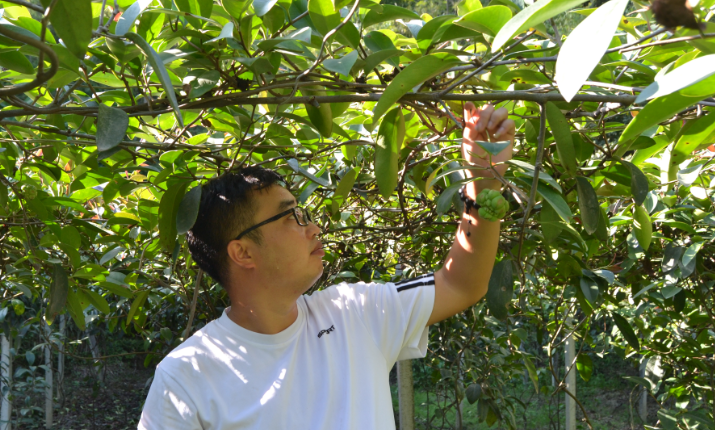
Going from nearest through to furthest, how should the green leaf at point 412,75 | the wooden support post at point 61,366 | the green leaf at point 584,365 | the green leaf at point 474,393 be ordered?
the green leaf at point 412,75 < the green leaf at point 584,365 < the green leaf at point 474,393 < the wooden support post at point 61,366

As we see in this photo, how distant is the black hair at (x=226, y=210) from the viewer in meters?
1.32

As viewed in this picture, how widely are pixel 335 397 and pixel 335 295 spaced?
0.27 m

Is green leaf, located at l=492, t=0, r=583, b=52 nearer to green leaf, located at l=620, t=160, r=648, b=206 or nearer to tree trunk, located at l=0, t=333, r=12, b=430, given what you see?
green leaf, located at l=620, t=160, r=648, b=206

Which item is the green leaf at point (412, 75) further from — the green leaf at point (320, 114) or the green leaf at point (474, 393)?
the green leaf at point (474, 393)

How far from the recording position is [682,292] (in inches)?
67.3

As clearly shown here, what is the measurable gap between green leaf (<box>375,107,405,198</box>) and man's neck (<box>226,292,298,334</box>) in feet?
1.22

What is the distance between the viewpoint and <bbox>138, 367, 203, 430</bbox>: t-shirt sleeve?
1.08m

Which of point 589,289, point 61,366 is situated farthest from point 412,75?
point 61,366

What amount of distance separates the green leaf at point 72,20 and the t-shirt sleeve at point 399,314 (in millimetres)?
859

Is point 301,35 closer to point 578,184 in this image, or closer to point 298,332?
point 578,184

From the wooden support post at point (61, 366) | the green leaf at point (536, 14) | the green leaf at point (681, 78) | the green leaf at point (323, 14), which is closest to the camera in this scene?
the green leaf at point (681, 78)

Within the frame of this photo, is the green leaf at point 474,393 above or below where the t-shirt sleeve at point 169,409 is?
below

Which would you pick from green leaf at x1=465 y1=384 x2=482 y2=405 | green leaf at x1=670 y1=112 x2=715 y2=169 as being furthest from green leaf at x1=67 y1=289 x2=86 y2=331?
green leaf at x1=465 y1=384 x2=482 y2=405

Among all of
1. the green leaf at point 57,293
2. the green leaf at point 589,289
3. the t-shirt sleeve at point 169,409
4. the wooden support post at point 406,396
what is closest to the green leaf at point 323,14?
the t-shirt sleeve at point 169,409
